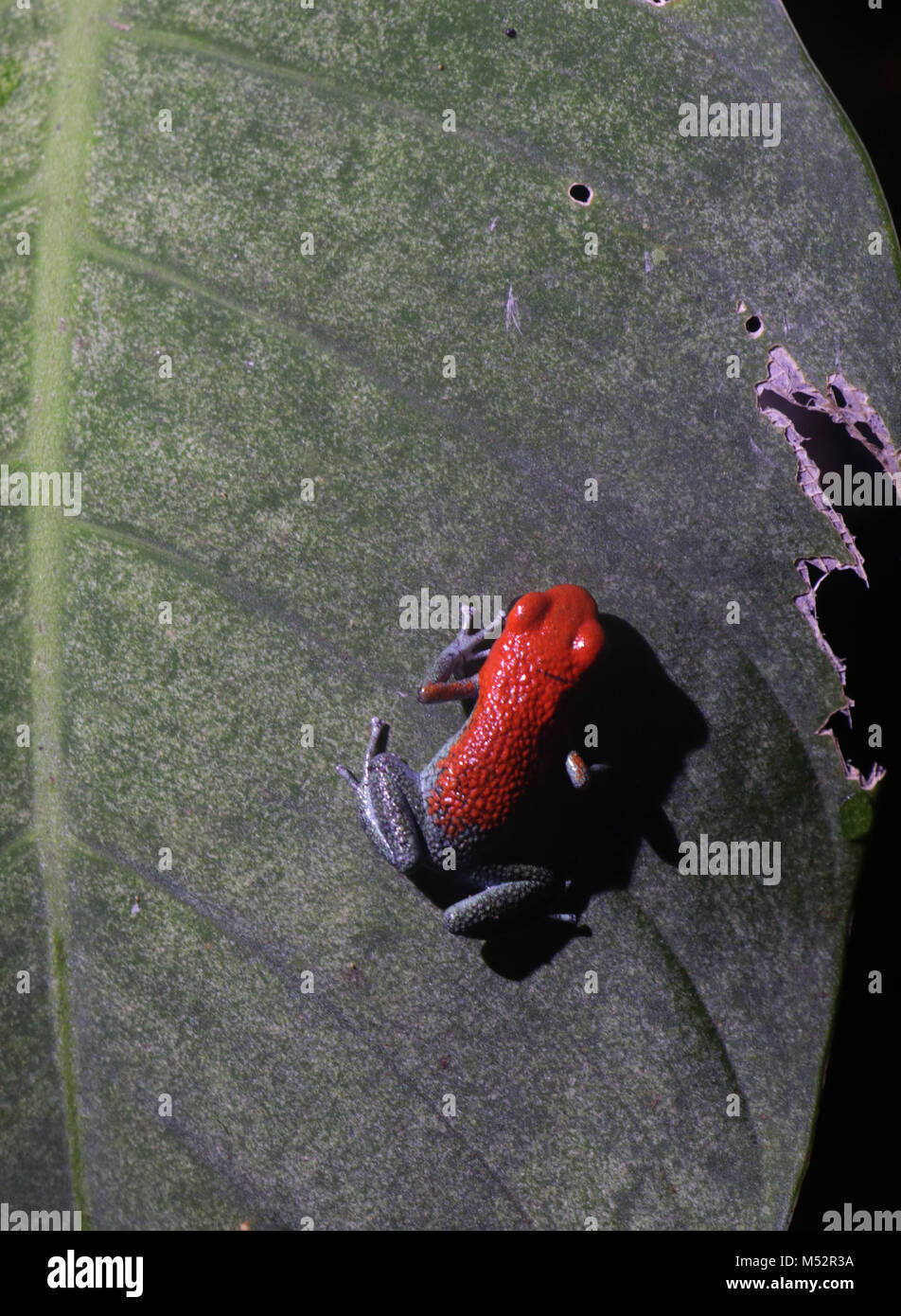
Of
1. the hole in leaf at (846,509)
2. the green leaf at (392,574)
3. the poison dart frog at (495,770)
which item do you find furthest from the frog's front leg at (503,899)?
the hole in leaf at (846,509)

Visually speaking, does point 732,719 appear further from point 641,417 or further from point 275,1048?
point 275,1048

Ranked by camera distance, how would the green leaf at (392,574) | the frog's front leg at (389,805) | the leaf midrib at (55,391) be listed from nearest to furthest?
the leaf midrib at (55,391) → the green leaf at (392,574) → the frog's front leg at (389,805)

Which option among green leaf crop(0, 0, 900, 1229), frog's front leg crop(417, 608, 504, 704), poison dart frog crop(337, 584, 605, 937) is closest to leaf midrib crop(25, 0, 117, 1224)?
green leaf crop(0, 0, 900, 1229)

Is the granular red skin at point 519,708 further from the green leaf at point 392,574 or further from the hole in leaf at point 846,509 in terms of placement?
the hole in leaf at point 846,509

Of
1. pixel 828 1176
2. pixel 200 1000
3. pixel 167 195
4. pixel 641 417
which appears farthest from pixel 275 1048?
pixel 167 195

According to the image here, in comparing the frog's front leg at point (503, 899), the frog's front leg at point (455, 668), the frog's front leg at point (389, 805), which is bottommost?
the frog's front leg at point (503, 899)

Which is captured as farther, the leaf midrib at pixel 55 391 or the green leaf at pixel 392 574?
the green leaf at pixel 392 574

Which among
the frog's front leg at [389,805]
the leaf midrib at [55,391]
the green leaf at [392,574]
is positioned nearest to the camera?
the leaf midrib at [55,391]
